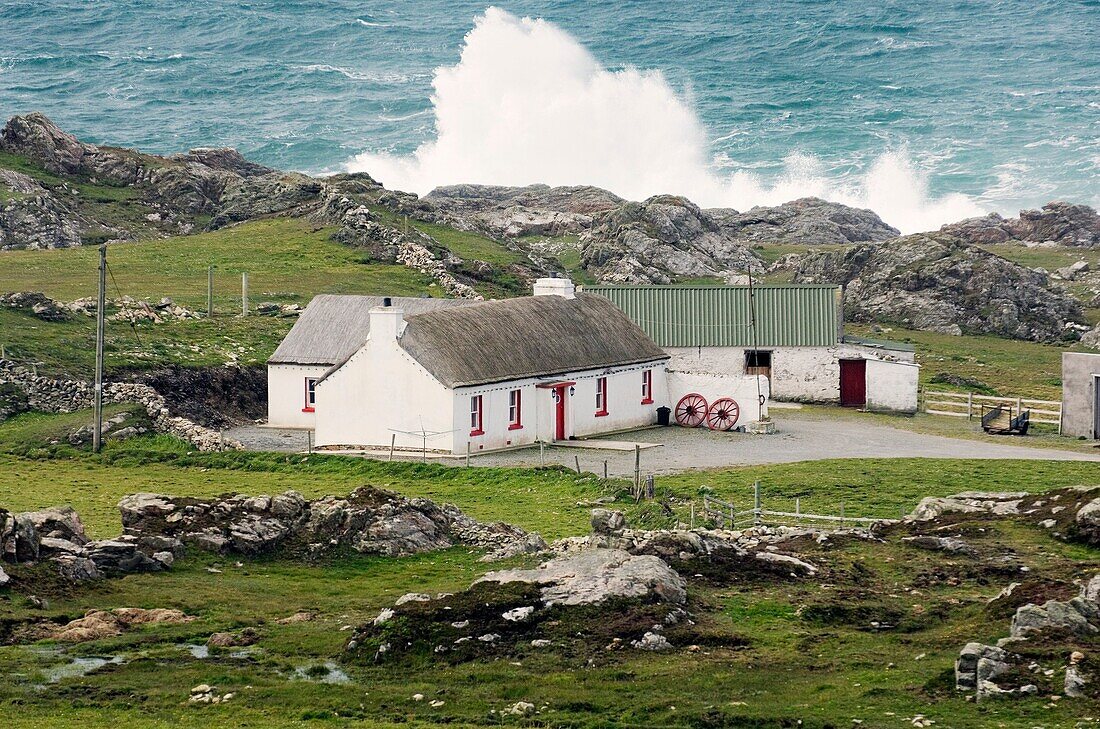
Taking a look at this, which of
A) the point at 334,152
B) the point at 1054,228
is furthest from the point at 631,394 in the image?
the point at 334,152

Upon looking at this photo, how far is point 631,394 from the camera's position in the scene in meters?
61.2

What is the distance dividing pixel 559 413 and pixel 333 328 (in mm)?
9630

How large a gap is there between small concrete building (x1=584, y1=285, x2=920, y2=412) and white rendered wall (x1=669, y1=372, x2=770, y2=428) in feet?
17.0

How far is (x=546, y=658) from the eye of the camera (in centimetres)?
2559

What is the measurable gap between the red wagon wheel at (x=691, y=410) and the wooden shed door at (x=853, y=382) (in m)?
9.13

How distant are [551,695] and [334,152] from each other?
180 meters

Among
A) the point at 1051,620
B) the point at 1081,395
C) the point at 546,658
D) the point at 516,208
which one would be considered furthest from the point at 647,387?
the point at 516,208

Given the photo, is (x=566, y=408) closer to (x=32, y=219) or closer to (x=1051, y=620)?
(x=1051, y=620)

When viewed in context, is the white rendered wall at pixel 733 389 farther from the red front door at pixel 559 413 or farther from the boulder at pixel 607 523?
the boulder at pixel 607 523

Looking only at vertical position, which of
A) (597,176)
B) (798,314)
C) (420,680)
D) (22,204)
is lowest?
(420,680)

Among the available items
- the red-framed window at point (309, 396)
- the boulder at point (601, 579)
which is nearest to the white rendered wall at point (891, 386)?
the red-framed window at point (309, 396)

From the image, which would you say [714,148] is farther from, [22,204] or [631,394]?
[631,394]

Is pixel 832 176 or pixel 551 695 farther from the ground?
pixel 832 176

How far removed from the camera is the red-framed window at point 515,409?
5509 cm
